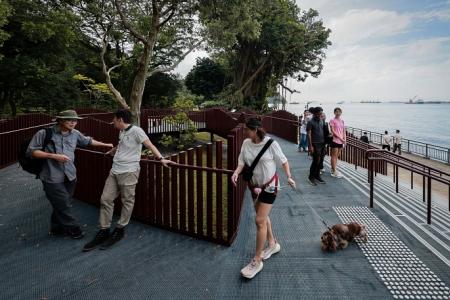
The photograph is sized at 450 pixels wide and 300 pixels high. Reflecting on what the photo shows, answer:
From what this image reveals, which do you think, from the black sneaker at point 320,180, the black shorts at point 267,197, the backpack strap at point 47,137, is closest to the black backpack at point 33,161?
the backpack strap at point 47,137

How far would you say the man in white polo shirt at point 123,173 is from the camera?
432 cm

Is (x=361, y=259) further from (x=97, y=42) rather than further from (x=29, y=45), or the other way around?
(x=97, y=42)

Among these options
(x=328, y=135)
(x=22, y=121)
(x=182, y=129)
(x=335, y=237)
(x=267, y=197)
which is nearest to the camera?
(x=267, y=197)

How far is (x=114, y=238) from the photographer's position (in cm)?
445

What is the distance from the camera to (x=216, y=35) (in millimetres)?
17234

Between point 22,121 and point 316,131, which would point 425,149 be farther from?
point 22,121

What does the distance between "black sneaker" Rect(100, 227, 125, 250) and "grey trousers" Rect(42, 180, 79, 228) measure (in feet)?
1.93

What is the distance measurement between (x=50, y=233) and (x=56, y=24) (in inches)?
597

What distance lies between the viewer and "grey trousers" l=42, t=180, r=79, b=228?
4.42 m

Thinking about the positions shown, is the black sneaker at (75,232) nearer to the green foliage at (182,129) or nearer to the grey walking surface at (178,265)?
the grey walking surface at (178,265)

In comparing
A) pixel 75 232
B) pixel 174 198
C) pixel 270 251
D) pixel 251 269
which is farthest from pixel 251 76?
pixel 251 269

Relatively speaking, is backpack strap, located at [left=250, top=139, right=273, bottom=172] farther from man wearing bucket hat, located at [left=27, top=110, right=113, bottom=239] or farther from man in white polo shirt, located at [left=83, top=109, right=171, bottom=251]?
man wearing bucket hat, located at [left=27, top=110, right=113, bottom=239]

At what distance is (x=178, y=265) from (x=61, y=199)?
75.8 inches

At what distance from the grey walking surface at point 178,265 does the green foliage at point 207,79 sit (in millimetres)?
40485
